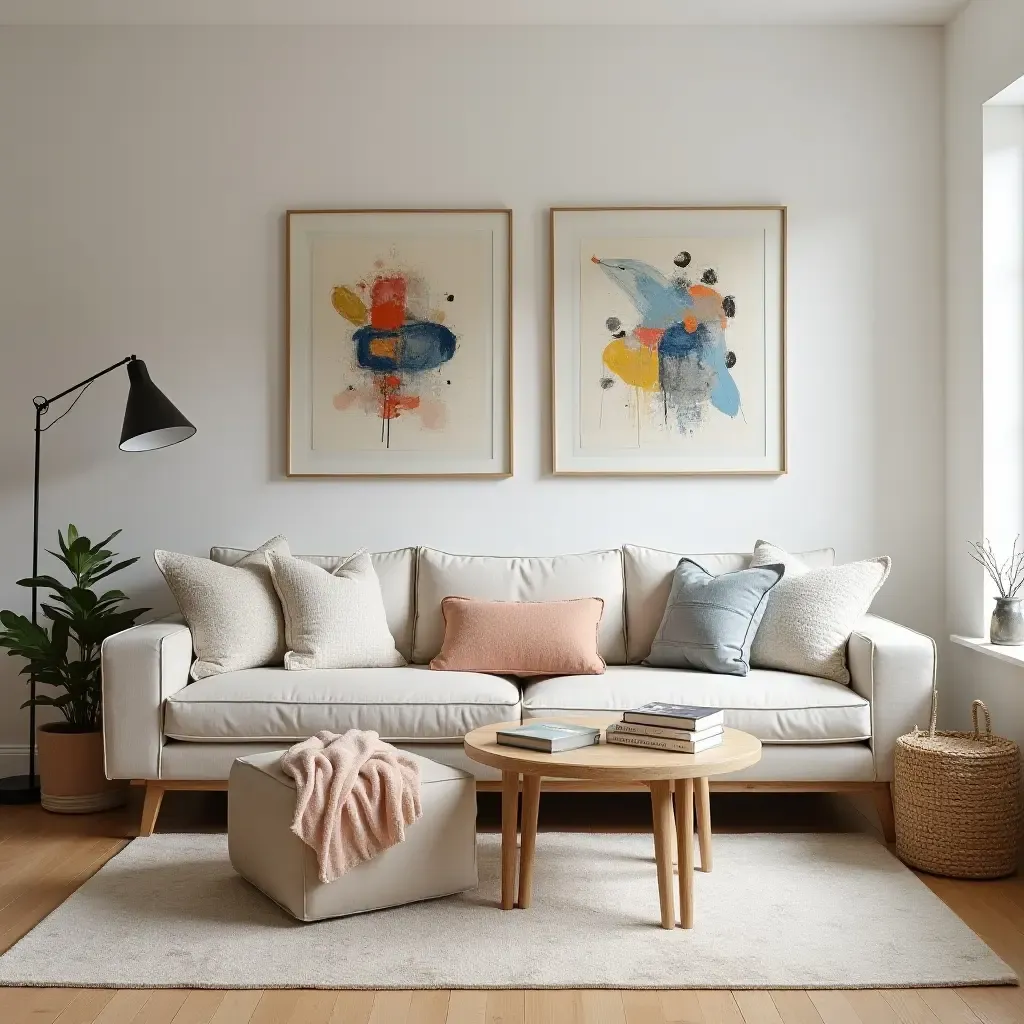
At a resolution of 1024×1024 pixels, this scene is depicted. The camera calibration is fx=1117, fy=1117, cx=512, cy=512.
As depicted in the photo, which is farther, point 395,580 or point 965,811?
point 395,580

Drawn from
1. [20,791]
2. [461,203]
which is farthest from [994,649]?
[20,791]

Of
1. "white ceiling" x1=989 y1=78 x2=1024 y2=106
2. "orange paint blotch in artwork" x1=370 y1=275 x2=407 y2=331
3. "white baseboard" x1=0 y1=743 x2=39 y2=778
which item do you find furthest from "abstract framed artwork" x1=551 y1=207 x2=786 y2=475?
"white baseboard" x1=0 y1=743 x2=39 y2=778

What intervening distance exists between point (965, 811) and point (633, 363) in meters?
2.03

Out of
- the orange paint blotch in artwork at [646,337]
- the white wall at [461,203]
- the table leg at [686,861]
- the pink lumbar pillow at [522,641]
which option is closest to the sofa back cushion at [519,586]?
the pink lumbar pillow at [522,641]

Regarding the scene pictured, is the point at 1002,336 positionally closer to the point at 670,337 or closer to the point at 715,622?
the point at 670,337

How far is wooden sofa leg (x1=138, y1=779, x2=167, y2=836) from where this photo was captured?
3.54 metres

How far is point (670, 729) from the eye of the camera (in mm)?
2797

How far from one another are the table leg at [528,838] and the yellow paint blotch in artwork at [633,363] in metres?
1.93

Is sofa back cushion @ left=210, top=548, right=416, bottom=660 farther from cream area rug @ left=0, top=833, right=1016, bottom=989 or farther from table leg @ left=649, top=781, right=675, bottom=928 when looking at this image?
table leg @ left=649, top=781, right=675, bottom=928

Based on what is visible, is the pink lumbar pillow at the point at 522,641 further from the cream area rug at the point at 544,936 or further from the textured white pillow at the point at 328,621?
the cream area rug at the point at 544,936

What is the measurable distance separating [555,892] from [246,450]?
2.22m

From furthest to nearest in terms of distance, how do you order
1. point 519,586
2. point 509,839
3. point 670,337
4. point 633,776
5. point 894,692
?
point 670,337
point 519,586
point 894,692
point 509,839
point 633,776

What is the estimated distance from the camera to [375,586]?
4059 millimetres

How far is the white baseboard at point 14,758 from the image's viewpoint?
4.43 meters
